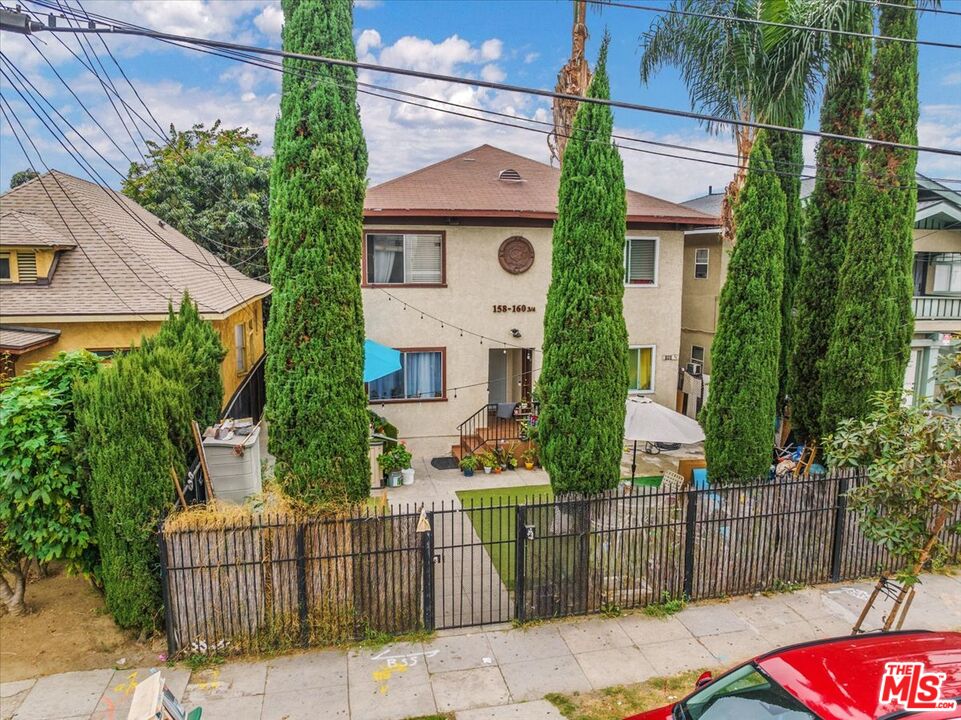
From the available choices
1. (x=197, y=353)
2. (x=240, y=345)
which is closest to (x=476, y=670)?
(x=197, y=353)

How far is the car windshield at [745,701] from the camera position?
4.10 metres

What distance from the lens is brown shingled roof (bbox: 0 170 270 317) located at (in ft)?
36.8

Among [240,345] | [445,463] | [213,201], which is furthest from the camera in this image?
[213,201]

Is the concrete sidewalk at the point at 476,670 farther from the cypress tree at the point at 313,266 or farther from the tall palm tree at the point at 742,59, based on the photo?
the tall palm tree at the point at 742,59

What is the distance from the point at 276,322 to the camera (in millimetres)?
8117

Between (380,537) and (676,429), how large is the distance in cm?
590

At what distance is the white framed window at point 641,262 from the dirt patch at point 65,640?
41.1 ft

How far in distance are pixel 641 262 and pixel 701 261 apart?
388 cm

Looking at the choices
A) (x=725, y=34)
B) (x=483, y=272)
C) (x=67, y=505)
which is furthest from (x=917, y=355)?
(x=67, y=505)

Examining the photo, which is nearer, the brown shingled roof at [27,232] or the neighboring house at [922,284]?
the brown shingled roof at [27,232]

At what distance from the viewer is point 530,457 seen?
13852 mm

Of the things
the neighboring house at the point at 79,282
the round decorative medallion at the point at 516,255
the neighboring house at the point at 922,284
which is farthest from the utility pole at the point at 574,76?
the neighboring house at the point at 79,282

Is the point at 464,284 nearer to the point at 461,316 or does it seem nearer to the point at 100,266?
the point at 461,316

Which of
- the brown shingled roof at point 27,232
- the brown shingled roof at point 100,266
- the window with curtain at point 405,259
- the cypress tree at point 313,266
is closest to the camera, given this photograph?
the cypress tree at point 313,266
